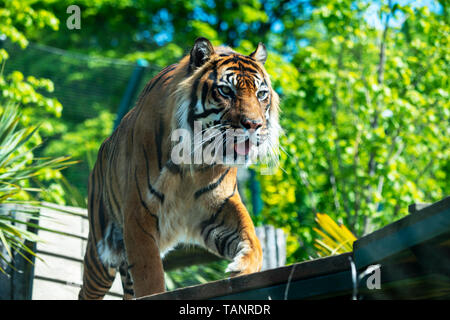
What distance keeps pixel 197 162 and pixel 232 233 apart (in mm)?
500

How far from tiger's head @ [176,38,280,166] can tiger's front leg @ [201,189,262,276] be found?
35 centimetres

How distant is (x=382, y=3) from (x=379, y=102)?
4.33 feet

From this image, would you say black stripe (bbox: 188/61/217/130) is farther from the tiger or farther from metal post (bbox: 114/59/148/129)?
metal post (bbox: 114/59/148/129)

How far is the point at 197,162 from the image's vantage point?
3898 millimetres

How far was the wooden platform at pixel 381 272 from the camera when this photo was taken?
6.72 ft

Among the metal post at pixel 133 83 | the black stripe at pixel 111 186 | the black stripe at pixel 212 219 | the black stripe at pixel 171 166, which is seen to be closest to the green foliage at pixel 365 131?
the metal post at pixel 133 83

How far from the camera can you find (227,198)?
4023 millimetres

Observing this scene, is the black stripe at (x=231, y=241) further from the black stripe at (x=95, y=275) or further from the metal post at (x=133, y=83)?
the metal post at (x=133, y=83)

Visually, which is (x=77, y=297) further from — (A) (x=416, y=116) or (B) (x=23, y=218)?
(A) (x=416, y=116)

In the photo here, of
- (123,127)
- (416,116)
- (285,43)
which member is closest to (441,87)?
(416,116)

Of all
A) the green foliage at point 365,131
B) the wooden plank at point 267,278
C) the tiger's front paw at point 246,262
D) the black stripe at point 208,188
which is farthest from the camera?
the green foliage at point 365,131

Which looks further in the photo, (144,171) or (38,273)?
(38,273)

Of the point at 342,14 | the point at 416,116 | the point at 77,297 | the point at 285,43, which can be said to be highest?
the point at 285,43

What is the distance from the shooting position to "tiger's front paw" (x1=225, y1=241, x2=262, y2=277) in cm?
347
